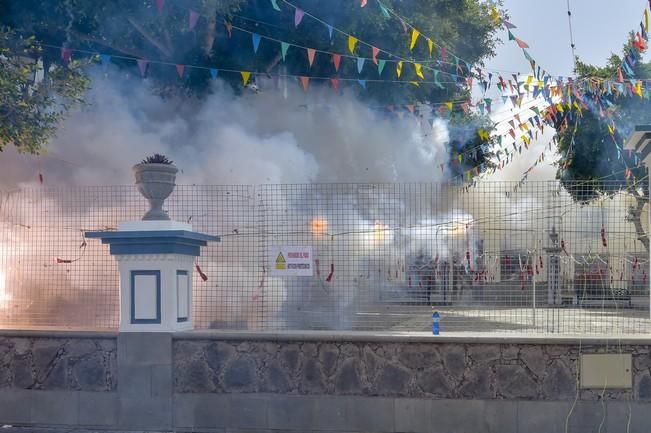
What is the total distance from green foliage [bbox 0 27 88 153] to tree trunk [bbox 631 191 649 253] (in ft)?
24.9

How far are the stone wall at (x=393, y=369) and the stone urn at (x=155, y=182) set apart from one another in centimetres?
145

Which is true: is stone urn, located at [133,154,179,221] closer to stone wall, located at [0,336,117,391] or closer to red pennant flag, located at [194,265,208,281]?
red pennant flag, located at [194,265,208,281]

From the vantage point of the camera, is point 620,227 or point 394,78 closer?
point 620,227

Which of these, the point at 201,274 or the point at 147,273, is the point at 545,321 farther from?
the point at 147,273

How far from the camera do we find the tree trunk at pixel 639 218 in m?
8.78

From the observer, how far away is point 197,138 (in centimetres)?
2075

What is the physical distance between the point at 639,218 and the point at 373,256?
3.20 metres

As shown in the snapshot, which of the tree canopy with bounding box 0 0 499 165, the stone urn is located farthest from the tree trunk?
the stone urn

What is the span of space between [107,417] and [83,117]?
12.7 metres

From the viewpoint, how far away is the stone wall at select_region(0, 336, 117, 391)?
8.61m

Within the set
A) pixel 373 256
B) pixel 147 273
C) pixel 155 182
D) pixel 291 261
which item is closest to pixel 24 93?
pixel 155 182

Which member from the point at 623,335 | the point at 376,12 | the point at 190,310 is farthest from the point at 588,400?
the point at 376,12

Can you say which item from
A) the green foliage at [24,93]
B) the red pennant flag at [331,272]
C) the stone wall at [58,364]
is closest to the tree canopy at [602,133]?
the red pennant flag at [331,272]

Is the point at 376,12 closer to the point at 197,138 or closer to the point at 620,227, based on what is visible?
the point at 197,138
